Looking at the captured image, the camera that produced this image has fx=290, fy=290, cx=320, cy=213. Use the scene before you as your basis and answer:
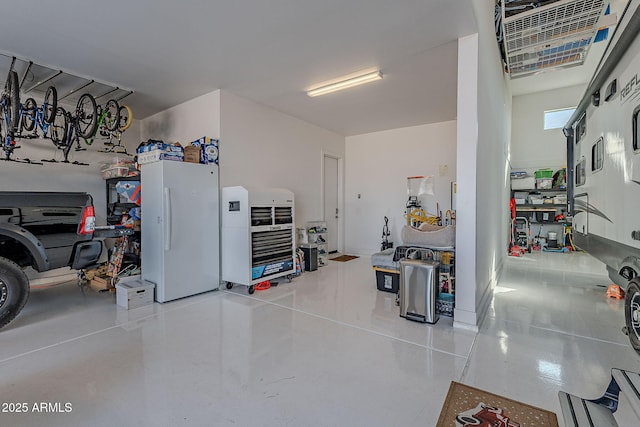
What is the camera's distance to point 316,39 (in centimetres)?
298

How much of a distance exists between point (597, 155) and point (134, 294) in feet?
18.1

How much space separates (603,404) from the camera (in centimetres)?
149

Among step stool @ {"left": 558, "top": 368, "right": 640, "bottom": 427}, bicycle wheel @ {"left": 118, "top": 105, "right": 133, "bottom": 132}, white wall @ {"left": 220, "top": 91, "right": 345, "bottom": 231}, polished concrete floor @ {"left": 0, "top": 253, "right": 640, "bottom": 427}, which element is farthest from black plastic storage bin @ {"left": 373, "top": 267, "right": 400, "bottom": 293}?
bicycle wheel @ {"left": 118, "top": 105, "right": 133, "bottom": 132}

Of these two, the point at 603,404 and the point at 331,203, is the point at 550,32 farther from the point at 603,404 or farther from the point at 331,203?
the point at 331,203

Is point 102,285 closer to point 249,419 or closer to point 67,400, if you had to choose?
point 67,400

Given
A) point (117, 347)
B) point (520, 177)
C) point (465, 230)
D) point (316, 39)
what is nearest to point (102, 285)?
point (117, 347)

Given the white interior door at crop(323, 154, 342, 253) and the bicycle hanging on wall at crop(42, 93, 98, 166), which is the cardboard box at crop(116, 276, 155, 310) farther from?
the white interior door at crop(323, 154, 342, 253)

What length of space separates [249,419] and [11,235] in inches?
120

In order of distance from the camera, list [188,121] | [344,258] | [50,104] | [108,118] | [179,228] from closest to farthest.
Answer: [179,228] → [50,104] → [108,118] → [188,121] → [344,258]

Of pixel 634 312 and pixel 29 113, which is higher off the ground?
pixel 29 113

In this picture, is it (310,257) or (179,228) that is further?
(310,257)

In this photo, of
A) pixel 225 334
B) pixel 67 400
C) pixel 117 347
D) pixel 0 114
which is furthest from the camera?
pixel 0 114

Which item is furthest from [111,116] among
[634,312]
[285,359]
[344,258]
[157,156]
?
[634,312]

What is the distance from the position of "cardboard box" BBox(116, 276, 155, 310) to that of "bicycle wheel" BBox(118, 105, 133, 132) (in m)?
2.17
